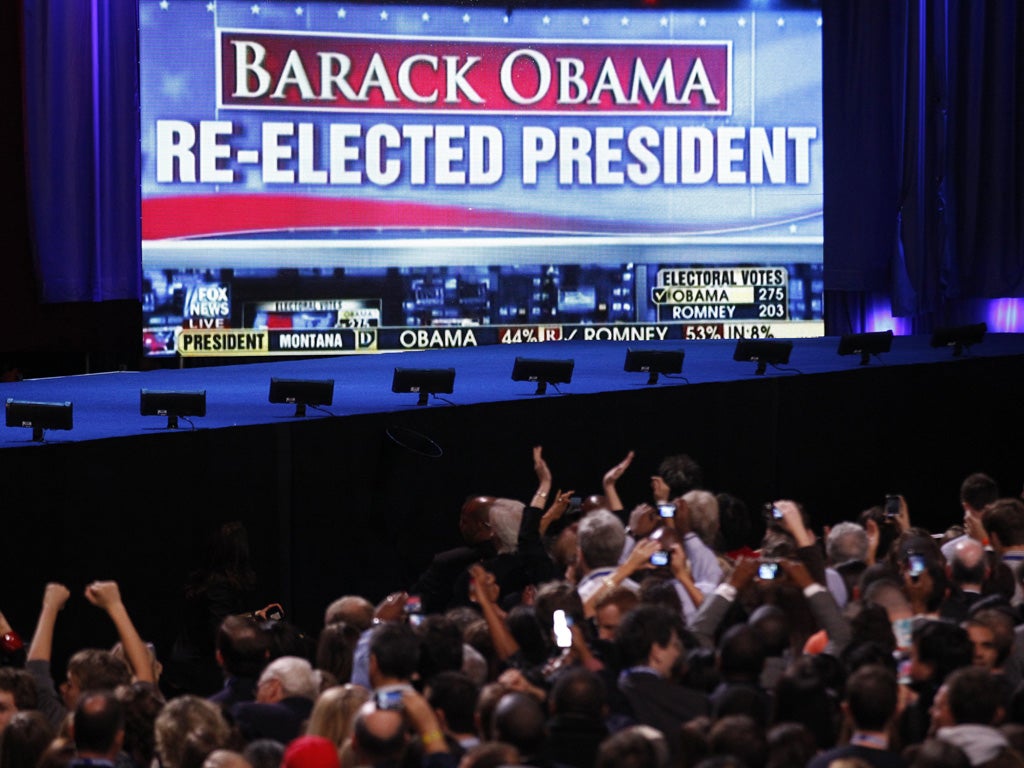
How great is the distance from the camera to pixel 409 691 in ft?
13.0

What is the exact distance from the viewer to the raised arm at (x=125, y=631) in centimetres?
496

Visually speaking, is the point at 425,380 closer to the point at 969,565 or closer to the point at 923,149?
the point at 969,565

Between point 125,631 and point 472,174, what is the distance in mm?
7626

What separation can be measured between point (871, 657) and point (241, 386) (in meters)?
5.27

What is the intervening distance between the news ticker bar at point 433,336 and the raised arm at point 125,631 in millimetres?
6754

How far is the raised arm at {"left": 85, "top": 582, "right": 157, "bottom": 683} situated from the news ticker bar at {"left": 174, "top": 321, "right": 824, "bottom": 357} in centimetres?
675

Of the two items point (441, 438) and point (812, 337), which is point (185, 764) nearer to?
point (441, 438)

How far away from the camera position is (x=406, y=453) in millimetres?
7332

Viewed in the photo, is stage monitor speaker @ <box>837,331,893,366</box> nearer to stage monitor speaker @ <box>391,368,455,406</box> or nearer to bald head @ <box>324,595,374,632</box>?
stage monitor speaker @ <box>391,368,455,406</box>

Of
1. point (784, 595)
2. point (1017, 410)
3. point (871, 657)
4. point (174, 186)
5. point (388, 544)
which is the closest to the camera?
point (871, 657)

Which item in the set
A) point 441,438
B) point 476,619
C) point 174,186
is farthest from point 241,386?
point 476,619

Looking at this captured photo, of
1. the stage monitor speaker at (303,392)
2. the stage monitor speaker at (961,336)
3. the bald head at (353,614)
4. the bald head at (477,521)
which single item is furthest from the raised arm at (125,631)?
the stage monitor speaker at (961,336)

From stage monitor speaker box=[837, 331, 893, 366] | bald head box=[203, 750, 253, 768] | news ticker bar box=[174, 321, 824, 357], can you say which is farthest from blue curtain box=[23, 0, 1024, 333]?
bald head box=[203, 750, 253, 768]

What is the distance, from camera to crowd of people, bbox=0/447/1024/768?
3756 mm
